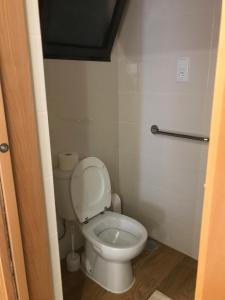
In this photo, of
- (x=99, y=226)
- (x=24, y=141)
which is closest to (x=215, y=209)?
(x=24, y=141)

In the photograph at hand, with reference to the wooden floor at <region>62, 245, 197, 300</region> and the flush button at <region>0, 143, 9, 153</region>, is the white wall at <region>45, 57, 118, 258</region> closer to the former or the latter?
the wooden floor at <region>62, 245, 197, 300</region>

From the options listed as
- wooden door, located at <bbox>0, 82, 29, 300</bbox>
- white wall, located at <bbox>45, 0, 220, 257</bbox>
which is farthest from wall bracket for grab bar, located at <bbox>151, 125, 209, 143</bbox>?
wooden door, located at <bbox>0, 82, 29, 300</bbox>

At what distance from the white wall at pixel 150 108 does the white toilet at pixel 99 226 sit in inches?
9.4

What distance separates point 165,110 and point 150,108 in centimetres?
13

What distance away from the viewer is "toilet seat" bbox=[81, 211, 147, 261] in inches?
61.5

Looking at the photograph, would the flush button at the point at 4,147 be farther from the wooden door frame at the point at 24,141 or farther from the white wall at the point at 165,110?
the white wall at the point at 165,110

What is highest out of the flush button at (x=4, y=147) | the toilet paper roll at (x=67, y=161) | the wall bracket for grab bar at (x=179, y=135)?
the flush button at (x=4, y=147)

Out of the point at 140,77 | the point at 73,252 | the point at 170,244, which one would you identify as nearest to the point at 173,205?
the point at 170,244

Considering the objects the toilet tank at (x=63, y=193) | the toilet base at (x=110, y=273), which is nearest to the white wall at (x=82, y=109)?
the toilet tank at (x=63, y=193)

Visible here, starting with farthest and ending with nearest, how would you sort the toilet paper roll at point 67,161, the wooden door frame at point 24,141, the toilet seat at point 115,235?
1. the toilet paper roll at point 67,161
2. the toilet seat at point 115,235
3. the wooden door frame at point 24,141

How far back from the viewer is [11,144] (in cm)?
92

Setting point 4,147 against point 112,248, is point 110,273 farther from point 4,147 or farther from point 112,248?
point 4,147

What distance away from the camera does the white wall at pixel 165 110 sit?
1.64 m

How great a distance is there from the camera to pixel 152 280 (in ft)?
5.97
